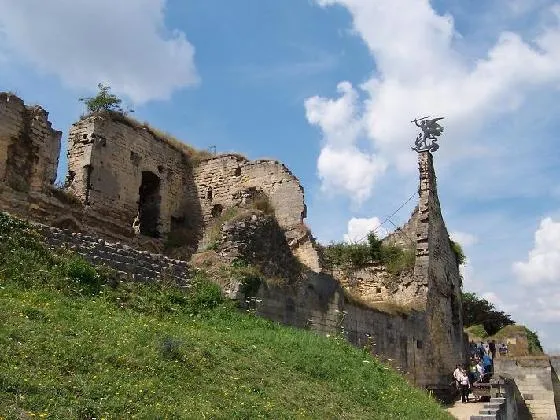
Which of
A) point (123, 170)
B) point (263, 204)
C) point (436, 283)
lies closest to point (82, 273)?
point (123, 170)

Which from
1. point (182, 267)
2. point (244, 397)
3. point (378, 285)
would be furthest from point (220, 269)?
point (378, 285)

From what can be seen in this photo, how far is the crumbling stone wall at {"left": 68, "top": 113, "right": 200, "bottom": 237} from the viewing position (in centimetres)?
1905

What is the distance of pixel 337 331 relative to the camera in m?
16.1

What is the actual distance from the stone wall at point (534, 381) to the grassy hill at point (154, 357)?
12466 millimetres

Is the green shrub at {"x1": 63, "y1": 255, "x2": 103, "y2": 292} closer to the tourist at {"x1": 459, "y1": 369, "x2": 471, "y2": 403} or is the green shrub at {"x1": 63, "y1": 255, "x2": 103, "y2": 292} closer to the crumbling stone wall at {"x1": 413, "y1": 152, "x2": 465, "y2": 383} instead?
the tourist at {"x1": 459, "y1": 369, "x2": 471, "y2": 403}

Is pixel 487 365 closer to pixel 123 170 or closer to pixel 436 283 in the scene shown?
pixel 436 283

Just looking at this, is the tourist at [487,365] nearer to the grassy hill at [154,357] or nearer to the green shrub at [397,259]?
the green shrub at [397,259]

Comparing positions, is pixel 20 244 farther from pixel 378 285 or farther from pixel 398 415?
pixel 378 285

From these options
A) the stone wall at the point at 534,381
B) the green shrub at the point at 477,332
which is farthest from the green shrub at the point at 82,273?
the green shrub at the point at 477,332

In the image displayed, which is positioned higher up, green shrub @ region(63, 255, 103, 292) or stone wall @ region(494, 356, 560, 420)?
green shrub @ region(63, 255, 103, 292)

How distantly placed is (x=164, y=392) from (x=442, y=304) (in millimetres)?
17746

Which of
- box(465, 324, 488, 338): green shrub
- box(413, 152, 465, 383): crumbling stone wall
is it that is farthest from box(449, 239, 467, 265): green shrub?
box(465, 324, 488, 338): green shrub

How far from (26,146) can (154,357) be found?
426 inches

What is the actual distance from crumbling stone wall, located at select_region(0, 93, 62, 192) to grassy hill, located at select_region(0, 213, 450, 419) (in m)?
6.43
